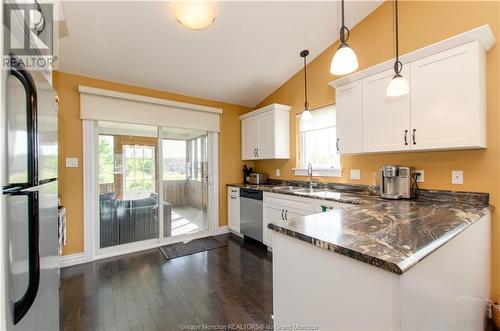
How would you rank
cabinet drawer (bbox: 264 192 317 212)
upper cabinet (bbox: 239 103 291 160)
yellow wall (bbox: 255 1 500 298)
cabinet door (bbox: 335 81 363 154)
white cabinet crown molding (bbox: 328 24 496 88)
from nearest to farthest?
1. white cabinet crown molding (bbox: 328 24 496 88)
2. yellow wall (bbox: 255 1 500 298)
3. cabinet door (bbox: 335 81 363 154)
4. cabinet drawer (bbox: 264 192 317 212)
5. upper cabinet (bbox: 239 103 291 160)

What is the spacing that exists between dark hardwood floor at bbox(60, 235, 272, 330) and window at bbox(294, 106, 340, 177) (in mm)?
1520

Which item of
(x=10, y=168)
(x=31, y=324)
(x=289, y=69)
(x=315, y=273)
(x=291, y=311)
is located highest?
(x=289, y=69)

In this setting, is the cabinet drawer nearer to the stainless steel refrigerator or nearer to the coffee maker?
the coffee maker

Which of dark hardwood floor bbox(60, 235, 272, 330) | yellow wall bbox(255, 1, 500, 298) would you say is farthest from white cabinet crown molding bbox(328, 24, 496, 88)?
dark hardwood floor bbox(60, 235, 272, 330)

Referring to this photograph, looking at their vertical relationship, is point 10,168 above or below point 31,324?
above

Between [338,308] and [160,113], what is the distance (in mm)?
3488

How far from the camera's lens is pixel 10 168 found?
0.80 metres

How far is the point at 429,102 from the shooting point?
197 cm

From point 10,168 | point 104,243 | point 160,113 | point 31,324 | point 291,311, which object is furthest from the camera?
point 160,113

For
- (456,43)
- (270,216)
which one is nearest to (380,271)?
(456,43)

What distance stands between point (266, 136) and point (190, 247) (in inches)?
85.1

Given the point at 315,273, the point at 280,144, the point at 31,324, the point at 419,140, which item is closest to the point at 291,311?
the point at 315,273

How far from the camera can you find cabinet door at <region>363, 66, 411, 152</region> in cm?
213

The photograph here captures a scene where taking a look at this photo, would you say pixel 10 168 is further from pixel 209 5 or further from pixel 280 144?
pixel 280 144
